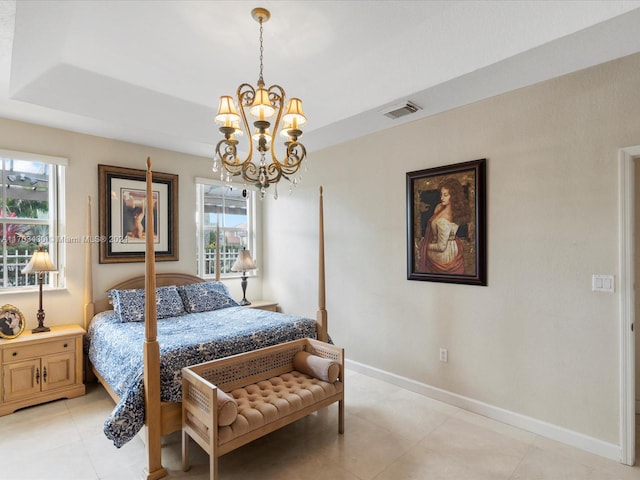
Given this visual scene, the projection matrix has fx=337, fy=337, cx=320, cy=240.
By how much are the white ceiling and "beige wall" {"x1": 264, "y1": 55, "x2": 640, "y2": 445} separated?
30 centimetres

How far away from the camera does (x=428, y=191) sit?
330 centimetres

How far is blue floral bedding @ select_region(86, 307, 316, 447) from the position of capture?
6.97 ft

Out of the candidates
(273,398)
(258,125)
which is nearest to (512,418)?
(273,398)

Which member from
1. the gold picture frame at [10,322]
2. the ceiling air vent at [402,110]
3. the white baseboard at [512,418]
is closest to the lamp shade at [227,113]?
the ceiling air vent at [402,110]

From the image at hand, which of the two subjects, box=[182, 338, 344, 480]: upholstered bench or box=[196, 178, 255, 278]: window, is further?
box=[196, 178, 255, 278]: window

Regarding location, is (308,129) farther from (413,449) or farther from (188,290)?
(413,449)

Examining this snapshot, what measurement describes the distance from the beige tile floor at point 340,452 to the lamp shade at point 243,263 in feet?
7.09

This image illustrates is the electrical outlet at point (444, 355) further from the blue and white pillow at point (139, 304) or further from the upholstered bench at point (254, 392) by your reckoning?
the blue and white pillow at point (139, 304)

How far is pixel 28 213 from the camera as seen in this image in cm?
346

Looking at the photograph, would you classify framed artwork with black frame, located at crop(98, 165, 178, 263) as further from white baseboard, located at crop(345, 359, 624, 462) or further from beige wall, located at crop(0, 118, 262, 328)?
white baseboard, located at crop(345, 359, 624, 462)

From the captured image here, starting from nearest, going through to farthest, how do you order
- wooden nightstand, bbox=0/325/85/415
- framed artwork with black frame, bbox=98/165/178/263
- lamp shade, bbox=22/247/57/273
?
wooden nightstand, bbox=0/325/85/415
lamp shade, bbox=22/247/57/273
framed artwork with black frame, bbox=98/165/178/263

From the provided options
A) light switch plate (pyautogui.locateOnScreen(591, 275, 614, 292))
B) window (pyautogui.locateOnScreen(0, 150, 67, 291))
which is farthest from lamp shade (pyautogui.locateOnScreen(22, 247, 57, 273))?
light switch plate (pyautogui.locateOnScreen(591, 275, 614, 292))

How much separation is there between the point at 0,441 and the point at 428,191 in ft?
13.4

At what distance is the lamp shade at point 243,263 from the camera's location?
4.68 m
